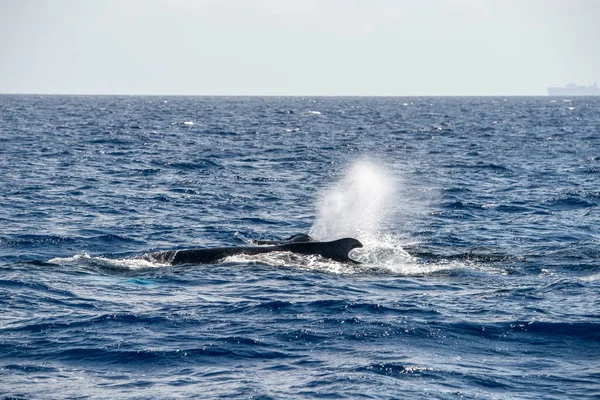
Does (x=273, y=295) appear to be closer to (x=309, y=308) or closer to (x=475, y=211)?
(x=309, y=308)

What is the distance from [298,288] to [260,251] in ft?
12.6

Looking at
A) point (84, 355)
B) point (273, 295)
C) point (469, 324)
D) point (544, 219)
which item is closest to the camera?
point (84, 355)

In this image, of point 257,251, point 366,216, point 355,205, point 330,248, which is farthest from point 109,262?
point 355,205

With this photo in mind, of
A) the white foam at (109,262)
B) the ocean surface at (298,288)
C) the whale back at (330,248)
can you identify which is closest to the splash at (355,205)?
the ocean surface at (298,288)

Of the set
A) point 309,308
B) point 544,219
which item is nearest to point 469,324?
point 309,308

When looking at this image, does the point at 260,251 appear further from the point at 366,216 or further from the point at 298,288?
the point at 366,216

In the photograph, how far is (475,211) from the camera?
34.3 metres

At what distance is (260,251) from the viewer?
79.7ft

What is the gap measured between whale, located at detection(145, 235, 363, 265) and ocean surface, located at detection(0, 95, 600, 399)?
0.36 metres

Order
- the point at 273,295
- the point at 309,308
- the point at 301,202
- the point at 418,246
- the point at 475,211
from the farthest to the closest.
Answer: the point at 301,202 < the point at 475,211 < the point at 418,246 < the point at 273,295 < the point at 309,308

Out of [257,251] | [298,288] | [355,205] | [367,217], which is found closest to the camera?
[298,288]

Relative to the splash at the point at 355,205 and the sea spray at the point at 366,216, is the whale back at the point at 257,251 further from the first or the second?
the splash at the point at 355,205

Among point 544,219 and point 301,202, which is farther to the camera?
point 301,202

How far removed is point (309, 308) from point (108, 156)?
3871cm
